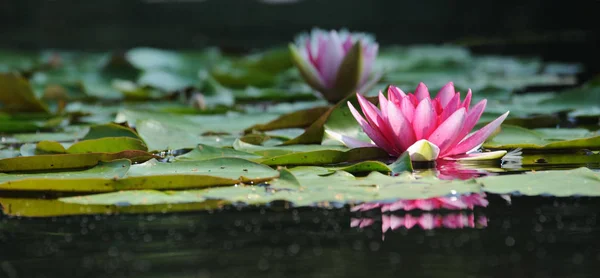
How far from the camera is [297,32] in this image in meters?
8.71

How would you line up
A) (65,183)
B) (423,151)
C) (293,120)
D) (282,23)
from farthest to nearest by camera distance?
(282,23), (293,120), (423,151), (65,183)

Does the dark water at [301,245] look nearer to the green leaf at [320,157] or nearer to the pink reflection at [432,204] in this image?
the pink reflection at [432,204]

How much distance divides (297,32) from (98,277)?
25.2 ft

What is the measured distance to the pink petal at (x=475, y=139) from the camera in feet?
6.15

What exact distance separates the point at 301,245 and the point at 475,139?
2.46ft

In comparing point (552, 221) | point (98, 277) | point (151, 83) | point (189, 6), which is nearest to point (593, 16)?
point (189, 6)

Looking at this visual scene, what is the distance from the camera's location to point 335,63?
310 centimetres

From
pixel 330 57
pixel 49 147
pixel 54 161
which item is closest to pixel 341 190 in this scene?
pixel 54 161

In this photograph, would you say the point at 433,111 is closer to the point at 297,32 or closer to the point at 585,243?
the point at 585,243

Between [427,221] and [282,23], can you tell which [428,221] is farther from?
[282,23]

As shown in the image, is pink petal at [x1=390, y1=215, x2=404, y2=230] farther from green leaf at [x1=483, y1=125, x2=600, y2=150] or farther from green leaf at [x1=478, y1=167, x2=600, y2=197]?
green leaf at [x1=483, y1=125, x2=600, y2=150]

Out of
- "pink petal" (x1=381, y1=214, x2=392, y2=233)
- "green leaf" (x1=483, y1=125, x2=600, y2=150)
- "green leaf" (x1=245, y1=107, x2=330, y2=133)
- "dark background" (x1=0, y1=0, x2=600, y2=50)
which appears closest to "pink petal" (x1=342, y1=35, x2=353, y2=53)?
"green leaf" (x1=245, y1=107, x2=330, y2=133)

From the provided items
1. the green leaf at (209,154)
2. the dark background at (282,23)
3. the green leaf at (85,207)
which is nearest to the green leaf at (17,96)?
the green leaf at (209,154)

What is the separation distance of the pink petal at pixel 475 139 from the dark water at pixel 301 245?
344mm
